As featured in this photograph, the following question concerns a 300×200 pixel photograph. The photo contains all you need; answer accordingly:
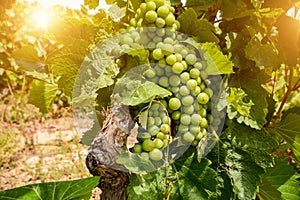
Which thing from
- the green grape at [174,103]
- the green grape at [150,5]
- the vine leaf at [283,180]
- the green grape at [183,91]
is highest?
the green grape at [150,5]

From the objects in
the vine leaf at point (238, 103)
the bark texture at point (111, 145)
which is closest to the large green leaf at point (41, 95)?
the bark texture at point (111, 145)

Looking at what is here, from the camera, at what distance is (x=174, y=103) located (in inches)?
42.3

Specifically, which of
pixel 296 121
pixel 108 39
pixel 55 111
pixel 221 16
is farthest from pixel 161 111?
pixel 55 111

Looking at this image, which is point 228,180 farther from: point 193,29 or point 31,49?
point 31,49

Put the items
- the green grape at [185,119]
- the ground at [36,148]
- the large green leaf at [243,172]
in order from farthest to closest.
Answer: the ground at [36,148]
the large green leaf at [243,172]
the green grape at [185,119]

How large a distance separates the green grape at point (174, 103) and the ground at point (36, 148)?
184 centimetres

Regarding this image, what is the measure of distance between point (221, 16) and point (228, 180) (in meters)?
0.53

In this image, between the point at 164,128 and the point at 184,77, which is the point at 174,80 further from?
the point at 164,128

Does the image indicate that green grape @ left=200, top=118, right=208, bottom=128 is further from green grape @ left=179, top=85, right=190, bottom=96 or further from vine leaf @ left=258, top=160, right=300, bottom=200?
vine leaf @ left=258, top=160, right=300, bottom=200

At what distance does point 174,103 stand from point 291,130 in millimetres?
600

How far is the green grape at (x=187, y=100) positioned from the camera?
1.07 meters

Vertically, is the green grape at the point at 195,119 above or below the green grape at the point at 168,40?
below

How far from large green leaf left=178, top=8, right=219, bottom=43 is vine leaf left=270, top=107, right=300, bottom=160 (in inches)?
19.3

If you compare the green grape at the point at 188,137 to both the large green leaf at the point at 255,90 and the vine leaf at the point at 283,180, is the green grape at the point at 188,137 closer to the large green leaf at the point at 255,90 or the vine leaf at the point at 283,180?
the large green leaf at the point at 255,90
